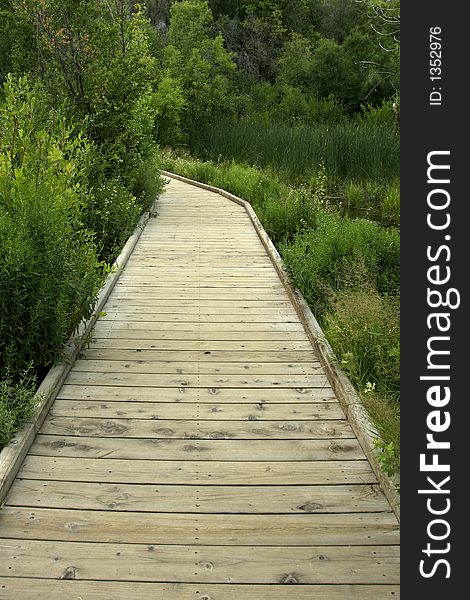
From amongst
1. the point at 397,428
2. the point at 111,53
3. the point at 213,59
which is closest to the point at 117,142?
the point at 111,53

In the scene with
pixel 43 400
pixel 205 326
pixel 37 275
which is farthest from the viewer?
pixel 205 326

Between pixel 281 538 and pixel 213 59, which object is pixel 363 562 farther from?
pixel 213 59

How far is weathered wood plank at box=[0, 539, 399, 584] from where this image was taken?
2.54 meters

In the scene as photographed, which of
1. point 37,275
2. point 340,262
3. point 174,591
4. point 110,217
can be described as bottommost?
point 174,591

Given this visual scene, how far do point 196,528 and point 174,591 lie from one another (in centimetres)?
38

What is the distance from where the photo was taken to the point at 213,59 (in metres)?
24.2

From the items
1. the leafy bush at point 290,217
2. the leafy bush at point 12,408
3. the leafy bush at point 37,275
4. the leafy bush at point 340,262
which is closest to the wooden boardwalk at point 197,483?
the leafy bush at point 12,408

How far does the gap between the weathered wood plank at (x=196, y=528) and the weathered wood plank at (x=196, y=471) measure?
265mm

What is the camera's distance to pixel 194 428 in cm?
367

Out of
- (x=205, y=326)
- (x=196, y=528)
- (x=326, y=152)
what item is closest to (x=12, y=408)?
(x=196, y=528)

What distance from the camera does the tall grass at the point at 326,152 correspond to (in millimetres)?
13891

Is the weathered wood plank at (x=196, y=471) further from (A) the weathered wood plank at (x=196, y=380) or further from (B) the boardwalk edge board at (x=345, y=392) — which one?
(A) the weathered wood plank at (x=196, y=380)

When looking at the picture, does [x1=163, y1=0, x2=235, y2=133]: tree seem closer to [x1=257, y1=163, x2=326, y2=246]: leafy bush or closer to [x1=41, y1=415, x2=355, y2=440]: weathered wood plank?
[x1=257, y1=163, x2=326, y2=246]: leafy bush

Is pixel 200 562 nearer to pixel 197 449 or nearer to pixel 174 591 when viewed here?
pixel 174 591
